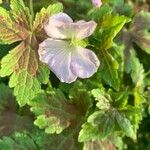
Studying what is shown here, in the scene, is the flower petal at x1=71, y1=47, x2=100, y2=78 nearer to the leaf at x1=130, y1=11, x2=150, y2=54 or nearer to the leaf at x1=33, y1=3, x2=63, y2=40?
the leaf at x1=33, y1=3, x2=63, y2=40

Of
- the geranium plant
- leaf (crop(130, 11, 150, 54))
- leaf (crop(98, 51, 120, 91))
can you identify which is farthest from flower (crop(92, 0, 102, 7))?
leaf (crop(130, 11, 150, 54))

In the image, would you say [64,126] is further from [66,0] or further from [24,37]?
[66,0]

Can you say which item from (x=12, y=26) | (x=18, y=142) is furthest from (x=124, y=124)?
(x=12, y=26)

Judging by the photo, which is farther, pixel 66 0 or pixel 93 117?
pixel 66 0

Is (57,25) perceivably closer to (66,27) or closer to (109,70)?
(66,27)

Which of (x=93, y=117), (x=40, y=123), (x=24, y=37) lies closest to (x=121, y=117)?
(x=93, y=117)
